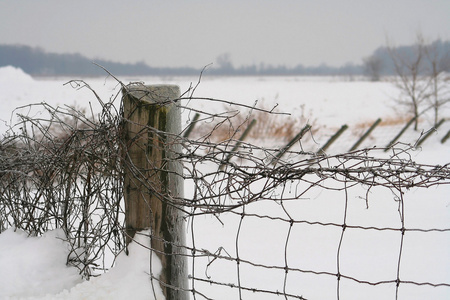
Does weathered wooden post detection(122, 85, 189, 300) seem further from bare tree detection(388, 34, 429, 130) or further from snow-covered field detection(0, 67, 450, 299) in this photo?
bare tree detection(388, 34, 429, 130)

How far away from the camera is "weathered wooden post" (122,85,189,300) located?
1.86 m

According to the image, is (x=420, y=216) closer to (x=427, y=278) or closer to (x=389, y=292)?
(x=427, y=278)

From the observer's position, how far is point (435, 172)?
1.66m

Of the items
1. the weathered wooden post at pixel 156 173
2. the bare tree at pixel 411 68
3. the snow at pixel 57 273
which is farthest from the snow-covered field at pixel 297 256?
the bare tree at pixel 411 68

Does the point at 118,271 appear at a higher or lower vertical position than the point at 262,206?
higher

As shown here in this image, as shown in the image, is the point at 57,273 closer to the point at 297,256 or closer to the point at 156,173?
the point at 156,173

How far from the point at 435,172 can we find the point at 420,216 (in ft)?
10.5

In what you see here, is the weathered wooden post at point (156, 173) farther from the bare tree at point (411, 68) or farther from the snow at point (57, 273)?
the bare tree at point (411, 68)

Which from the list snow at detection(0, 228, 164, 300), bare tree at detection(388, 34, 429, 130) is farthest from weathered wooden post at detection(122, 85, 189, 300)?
bare tree at detection(388, 34, 429, 130)

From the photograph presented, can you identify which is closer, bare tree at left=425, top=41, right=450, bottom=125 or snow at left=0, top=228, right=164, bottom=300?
snow at left=0, top=228, right=164, bottom=300

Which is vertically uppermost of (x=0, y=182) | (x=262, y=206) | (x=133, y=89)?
(x=133, y=89)

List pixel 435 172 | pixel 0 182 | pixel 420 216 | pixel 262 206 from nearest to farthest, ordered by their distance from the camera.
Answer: pixel 435 172 → pixel 0 182 → pixel 420 216 → pixel 262 206

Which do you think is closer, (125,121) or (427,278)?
(125,121)

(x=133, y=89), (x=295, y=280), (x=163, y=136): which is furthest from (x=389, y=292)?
(x=133, y=89)
